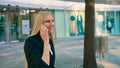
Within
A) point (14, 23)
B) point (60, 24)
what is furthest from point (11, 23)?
point (60, 24)

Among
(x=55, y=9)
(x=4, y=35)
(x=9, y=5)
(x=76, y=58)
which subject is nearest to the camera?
(x=76, y=58)

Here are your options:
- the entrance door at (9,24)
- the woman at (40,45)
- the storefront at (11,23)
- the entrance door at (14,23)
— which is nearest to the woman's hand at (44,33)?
the woman at (40,45)

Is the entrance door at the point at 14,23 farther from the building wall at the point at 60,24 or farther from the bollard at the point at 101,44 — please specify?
the bollard at the point at 101,44

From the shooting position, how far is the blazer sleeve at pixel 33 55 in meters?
3.50

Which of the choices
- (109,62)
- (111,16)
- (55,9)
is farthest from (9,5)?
(111,16)

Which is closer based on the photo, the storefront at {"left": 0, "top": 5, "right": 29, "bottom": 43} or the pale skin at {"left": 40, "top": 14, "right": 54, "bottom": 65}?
the pale skin at {"left": 40, "top": 14, "right": 54, "bottom": 65}

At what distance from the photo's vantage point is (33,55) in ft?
11.5

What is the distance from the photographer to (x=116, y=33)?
41.4 meters

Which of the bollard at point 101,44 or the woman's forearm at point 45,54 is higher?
the woman's forearm at point 45,54

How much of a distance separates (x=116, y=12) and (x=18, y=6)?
54.4 ft

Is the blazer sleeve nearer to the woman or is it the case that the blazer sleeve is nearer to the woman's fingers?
the woman

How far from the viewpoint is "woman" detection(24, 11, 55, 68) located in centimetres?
353

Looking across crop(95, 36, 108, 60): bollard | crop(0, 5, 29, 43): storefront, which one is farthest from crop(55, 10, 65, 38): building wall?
crop(95, 36, 108, 60): bollard

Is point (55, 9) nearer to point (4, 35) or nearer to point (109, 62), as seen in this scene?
point (4, 35)
